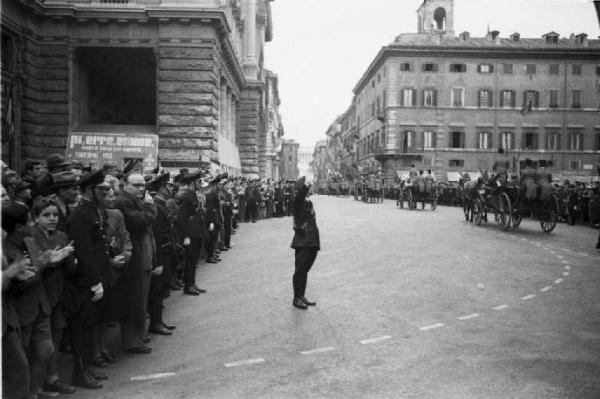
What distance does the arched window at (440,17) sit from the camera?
59750 millimetres

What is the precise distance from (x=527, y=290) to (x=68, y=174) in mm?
7033

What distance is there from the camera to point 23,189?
16.6 feet

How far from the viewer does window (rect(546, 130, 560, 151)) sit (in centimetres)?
5347

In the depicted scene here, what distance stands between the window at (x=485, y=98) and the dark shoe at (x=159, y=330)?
5223 cm

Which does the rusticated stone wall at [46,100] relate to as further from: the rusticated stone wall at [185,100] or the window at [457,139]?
the window at [457,139]

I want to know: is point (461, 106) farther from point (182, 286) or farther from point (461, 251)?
point (182, 286)

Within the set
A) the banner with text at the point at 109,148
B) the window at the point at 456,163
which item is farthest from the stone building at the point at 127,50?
the window at the point at 456,163

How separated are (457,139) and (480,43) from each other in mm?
9786

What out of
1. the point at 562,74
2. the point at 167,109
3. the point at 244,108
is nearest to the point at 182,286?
the point at 167,109

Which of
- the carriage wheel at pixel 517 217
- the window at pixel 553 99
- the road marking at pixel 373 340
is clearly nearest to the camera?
the road marking at pixel 373 340

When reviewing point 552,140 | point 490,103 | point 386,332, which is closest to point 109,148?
point 386,332

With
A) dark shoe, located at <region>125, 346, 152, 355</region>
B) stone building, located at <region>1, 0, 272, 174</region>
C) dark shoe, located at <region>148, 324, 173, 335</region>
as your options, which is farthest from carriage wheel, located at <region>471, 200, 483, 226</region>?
dark shoe, located at <region>125, 346, 152, 355</region>

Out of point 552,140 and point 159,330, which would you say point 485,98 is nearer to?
point 552,140

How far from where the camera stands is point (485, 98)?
54281 millimetres
